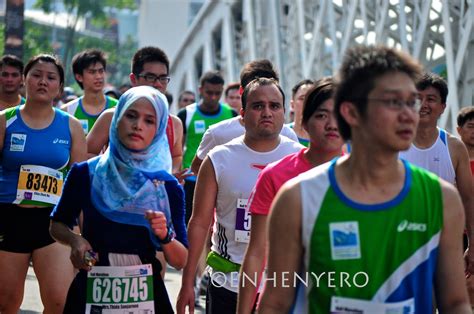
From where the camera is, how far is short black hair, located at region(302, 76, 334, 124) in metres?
5.70

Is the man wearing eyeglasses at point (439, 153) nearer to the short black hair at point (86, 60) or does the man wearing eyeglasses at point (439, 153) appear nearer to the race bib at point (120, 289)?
the race bib at point (120, 289)

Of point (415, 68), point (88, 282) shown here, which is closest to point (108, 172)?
point (88, 282)

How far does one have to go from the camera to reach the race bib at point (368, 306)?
441 cm

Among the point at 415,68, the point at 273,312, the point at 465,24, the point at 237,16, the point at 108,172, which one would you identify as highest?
the point at 237,16

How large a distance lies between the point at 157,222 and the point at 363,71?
1234 mm

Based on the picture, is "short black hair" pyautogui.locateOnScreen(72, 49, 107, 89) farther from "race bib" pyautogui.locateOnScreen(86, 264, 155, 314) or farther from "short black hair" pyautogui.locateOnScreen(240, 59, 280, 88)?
"race bib" pyautogui.locateOnScreen(86, 264, 155, 314)

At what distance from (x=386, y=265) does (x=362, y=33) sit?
1806 cm

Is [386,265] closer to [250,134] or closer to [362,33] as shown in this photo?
[250,134]

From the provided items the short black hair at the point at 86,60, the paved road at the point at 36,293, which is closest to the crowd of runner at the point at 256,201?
the short black hair at the point at 86,60

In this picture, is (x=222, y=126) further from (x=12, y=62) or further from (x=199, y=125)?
(x=199, y=125)

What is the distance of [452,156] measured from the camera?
780cm

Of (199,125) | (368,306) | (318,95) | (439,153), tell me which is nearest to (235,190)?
(318,95)

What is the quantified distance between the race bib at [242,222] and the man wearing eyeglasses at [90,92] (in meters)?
3.75

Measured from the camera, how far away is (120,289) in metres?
5.56
